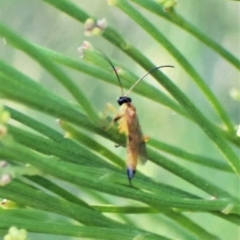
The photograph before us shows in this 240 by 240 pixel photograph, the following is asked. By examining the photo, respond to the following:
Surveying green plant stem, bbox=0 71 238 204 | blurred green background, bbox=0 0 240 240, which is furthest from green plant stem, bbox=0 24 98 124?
blurred green background, bbox=0 0 240 240

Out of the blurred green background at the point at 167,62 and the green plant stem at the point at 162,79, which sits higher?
the blurred green background at the point at 167,62

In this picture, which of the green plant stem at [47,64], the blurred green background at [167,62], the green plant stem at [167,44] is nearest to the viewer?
the green plant stem at [47,64]

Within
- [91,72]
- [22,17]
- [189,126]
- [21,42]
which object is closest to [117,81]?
[91,72]

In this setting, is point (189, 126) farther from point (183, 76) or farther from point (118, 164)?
point (118, 164)

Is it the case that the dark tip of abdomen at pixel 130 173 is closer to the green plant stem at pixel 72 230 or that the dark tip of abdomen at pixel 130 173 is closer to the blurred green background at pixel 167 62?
the green plant stem at pixel 72 230

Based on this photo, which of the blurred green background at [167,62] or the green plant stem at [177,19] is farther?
the blurred green background at [167,62]

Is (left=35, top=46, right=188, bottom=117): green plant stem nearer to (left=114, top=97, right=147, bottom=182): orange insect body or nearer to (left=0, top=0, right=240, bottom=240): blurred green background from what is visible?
(left=114, top=97, right=147, bottom=182): orange insect body

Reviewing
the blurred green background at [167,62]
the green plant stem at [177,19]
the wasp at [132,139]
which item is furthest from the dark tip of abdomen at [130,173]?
the blurred green background at [167,62]

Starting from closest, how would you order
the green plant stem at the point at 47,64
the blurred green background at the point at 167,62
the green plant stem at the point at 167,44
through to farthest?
the green plant stem at the point at 47,64, the green plant stem at the point at 167,44, the blurred green background at the point at 167,62
